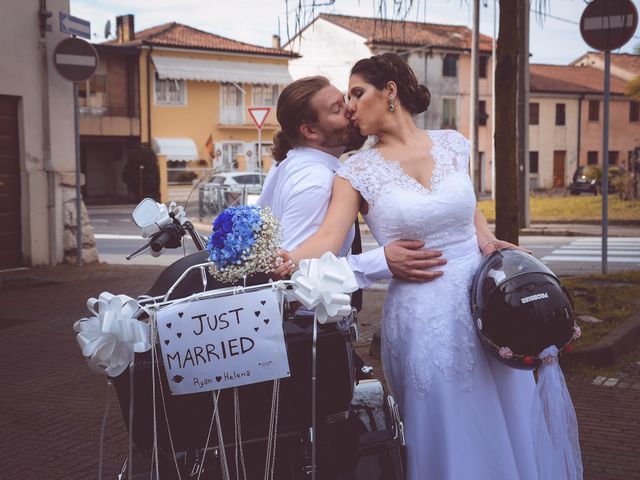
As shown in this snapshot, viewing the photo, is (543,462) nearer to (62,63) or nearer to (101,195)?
(62,63)

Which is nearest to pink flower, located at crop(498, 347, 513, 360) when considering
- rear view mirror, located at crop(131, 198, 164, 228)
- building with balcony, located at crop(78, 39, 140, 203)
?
rear view mirror, located at crop(131, 198, 164, 228)

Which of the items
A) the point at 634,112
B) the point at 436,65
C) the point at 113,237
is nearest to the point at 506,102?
the point at 113,237

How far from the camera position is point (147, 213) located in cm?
325

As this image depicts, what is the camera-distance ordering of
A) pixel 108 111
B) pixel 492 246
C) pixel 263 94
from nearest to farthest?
pixel 492 246
pixel 108 111
pixel 263 94

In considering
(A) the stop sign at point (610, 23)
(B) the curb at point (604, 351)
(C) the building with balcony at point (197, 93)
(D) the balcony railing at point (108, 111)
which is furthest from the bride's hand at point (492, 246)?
(D) the balcony railing at point (108, 111)

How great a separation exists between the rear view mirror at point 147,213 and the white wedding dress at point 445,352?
776mm

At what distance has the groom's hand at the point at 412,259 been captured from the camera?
9.82ft

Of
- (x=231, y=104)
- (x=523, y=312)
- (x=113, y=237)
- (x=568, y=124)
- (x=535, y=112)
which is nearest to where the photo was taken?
(x=523, y=312)

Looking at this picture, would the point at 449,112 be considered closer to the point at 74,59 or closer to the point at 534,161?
the point at 534,161

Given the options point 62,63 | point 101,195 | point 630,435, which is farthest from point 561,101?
point 630,435

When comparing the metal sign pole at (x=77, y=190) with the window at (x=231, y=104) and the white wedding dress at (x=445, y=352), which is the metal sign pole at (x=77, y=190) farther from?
the window at (x=231, y=104)

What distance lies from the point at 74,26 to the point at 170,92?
3066cm

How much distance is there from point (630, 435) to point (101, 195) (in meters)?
38.9

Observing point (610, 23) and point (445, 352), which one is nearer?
point (445, 352)
